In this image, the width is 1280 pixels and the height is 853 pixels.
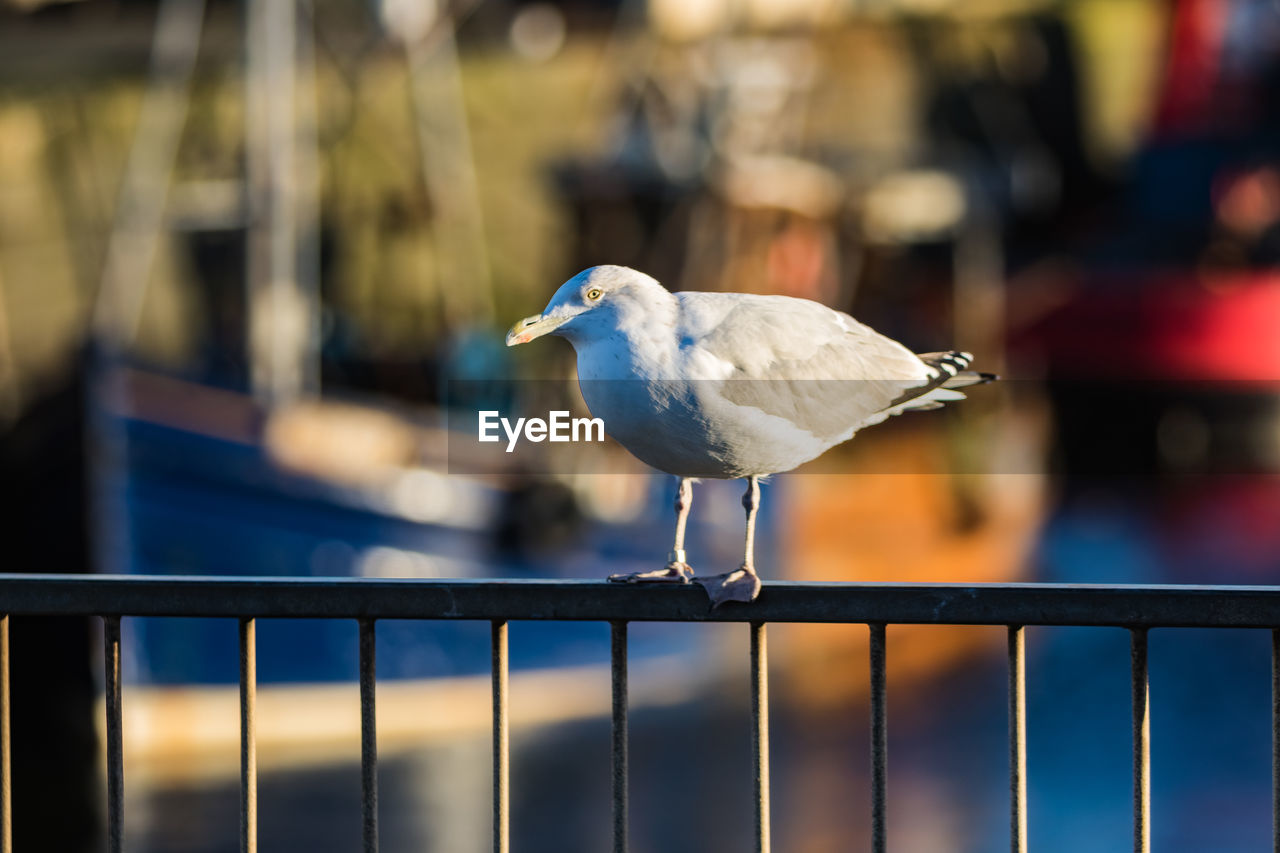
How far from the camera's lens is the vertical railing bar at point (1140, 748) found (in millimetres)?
1318

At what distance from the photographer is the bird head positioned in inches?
61.1

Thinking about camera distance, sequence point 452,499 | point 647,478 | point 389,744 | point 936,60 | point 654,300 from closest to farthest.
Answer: point 654,300, point 452,499, point 389,744, point 647,478, point 936,60

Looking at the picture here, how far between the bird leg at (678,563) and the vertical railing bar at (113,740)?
1.49 ft

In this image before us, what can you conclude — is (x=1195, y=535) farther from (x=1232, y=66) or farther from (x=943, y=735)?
(x=943, y=735)

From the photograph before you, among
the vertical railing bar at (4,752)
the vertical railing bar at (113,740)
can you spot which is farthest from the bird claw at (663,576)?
the vertical railing bar at (4,752)

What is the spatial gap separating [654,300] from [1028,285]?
→ 1700 centimetres

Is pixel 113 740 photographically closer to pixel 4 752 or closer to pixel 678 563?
pixel 4 752

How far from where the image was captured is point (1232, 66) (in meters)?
18.0

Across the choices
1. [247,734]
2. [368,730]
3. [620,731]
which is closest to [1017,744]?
[620,731]

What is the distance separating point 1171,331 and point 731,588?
50.7 feet

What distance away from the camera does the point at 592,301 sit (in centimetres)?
156

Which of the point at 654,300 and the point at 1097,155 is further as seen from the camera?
the point at 1097,155

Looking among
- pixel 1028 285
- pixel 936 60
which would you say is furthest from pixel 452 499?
pixel 1028 285

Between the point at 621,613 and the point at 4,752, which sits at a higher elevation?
the point at 621,613
